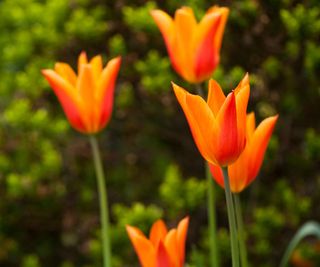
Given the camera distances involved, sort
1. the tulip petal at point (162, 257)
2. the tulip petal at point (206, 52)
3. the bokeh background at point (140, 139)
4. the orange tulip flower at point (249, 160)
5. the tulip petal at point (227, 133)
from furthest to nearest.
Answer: the bokeh background at point (140, 139), the tulip petal at point (206, 52), the orange tulip flower at point (249, 160), the tulip petal at point (162, 257), the tulip petal at point (227, 133)

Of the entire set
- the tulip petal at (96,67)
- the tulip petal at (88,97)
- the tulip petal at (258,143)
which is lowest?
the tulip petal at (258,143)

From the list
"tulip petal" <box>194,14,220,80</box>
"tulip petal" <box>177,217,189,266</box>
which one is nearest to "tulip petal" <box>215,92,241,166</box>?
"tulip petal" <box>177,217,189,266</box>

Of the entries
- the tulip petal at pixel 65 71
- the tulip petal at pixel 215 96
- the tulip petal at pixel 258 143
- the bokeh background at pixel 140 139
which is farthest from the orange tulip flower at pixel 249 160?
the bokeh background at pixel 140 139

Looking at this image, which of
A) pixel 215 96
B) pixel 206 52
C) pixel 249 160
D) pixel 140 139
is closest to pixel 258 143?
pixel 249 160

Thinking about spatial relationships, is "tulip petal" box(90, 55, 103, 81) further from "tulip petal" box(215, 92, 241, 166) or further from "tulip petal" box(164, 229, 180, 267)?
"tulip petal" box(215, 92, 241, 166)

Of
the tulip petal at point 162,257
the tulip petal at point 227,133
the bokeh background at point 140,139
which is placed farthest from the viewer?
the bokeh background at point 140,139

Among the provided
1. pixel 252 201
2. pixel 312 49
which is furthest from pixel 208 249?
pixel 312 49

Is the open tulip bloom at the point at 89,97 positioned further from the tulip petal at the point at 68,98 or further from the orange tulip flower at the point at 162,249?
the orange tulip flower at the point at 162,249

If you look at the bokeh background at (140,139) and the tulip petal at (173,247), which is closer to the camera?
the tulip petal at (173,247)
